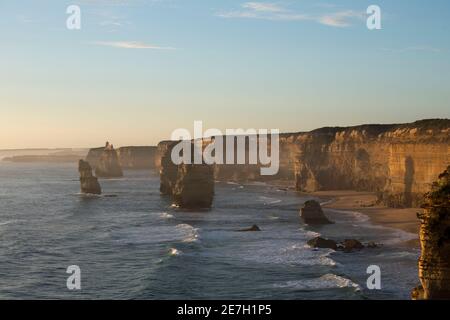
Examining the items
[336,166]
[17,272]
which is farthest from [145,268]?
[336,166]

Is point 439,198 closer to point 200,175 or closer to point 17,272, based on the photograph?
point 17,272

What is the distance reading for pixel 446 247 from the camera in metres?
19.0

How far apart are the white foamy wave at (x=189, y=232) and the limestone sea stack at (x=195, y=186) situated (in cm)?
1652

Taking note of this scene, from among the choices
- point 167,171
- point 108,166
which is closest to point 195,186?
point 167,171

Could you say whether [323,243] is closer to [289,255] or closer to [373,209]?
[289,255]

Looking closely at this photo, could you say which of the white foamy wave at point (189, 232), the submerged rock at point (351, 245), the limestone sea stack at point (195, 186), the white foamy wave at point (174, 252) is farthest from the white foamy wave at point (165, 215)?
the submerged rock at point (351, 245)

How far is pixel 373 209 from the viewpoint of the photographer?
258ft

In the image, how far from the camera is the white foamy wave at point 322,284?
35188mm

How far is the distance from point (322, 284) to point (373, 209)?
148 ft

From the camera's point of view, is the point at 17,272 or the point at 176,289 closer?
the point at 176,289

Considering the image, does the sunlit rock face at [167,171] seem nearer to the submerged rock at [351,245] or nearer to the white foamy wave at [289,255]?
the white foamy wave at [289,255]

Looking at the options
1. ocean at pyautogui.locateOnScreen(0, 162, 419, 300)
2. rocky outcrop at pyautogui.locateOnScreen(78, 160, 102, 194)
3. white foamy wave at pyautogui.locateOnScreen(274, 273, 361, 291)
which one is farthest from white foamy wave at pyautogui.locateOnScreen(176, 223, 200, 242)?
rocky outcrop at pyautogui.locateOnScreen(78, 160, 102, 194)

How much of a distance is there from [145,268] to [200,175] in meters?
40.0

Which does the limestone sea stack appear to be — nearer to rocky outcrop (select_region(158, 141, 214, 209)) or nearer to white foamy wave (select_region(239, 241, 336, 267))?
rocky outcrop (select_region(158, 141, 214, 209))
